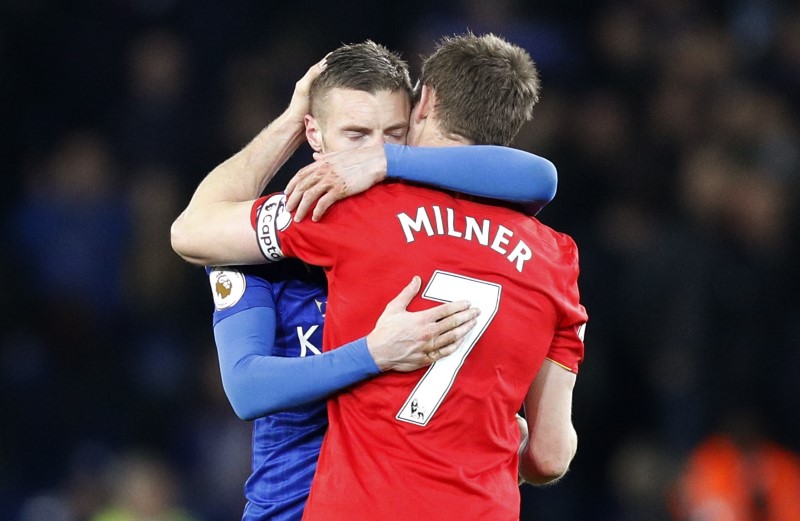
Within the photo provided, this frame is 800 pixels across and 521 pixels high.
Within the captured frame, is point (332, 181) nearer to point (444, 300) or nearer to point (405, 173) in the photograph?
point (405, 173)

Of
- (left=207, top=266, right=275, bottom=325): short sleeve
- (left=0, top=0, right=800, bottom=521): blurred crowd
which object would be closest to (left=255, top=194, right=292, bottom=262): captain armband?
(left=207, top=266, right=275, bottom=325): short sleeve

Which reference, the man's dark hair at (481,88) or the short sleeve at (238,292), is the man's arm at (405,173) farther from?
the short sleeve at (238,292)

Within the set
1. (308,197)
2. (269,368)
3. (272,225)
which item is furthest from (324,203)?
(269,368)

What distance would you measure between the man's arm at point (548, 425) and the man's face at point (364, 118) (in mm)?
663

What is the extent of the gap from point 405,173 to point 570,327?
0.54 m

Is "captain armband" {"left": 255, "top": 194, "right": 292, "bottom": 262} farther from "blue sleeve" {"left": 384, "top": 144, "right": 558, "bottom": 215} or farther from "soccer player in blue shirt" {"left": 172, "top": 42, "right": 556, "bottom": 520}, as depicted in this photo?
"blue sleeve" {"left": 384, "top": 144, "right": 558, "bottom": 215}

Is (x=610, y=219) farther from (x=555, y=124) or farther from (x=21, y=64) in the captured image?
(x=21, y=64)

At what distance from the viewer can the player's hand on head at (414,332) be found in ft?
8.03

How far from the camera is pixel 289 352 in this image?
2787 mm

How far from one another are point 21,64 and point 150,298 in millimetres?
1867

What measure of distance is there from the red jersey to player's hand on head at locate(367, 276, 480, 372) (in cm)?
3

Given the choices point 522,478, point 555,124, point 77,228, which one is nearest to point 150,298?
point 77,228

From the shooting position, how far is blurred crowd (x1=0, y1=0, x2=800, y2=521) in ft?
20.3

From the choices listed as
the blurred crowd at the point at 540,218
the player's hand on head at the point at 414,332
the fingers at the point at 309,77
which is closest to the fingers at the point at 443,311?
the player's hand on head at the point at 414,332
